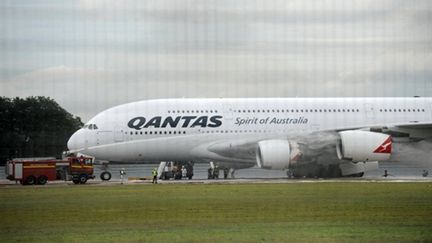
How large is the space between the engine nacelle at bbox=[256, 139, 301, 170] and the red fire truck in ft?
33.7

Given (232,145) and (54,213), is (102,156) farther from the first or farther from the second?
(54,213)

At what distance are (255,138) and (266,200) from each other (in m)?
22.1

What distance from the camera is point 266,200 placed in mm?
32406

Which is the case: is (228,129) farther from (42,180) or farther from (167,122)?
(42,180)

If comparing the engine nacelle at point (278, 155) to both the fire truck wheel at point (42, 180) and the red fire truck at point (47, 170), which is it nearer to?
the red fire truck at point (47, 170)

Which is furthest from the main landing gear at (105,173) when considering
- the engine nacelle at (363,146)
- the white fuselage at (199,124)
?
the engine nacelle at (363,146)

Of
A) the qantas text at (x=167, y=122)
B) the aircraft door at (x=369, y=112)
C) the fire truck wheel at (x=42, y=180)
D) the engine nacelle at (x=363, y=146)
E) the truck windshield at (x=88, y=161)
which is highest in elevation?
the aircraft door at (x=369, y=112)

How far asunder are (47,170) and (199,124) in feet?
31.5

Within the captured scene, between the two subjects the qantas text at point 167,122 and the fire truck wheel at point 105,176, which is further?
the fire truck wheel at point 105,176

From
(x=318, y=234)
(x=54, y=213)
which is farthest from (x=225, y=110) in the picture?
(x=318, y=234)

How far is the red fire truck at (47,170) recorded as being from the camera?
50.3 meters

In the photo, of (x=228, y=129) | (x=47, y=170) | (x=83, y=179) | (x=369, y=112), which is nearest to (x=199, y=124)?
(x=228, y=129)

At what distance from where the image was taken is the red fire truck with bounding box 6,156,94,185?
50.3 m

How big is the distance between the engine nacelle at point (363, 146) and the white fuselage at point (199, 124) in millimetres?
2706
